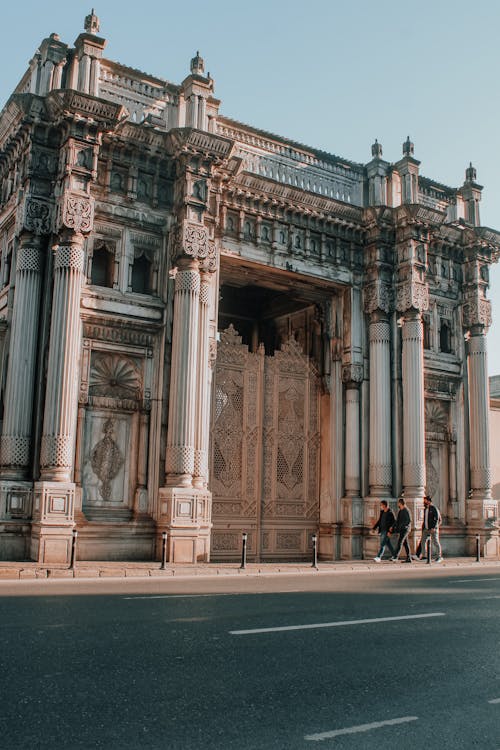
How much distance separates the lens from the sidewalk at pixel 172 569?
570 inches

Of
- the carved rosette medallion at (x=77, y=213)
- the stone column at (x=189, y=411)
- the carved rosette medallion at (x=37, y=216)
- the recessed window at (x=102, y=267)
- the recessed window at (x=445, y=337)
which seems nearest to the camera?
the carved rosette medallion at (x=77, y=213)

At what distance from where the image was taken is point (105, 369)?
1891cm

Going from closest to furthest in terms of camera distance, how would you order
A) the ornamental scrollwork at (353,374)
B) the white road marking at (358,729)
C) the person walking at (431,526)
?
the white road marking at (358,729) → the person walking at (431,526) → the ornamental scrollwork at (353,374)

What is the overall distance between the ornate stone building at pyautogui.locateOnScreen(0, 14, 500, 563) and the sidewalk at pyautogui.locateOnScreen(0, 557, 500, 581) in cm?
101

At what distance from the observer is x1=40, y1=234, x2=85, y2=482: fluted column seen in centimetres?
1684

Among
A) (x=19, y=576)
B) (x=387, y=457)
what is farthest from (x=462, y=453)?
(x=19, y=576)

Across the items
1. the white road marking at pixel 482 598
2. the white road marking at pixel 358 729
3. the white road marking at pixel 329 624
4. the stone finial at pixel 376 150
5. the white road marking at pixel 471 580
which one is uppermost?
the stone finial at pixel 376 150

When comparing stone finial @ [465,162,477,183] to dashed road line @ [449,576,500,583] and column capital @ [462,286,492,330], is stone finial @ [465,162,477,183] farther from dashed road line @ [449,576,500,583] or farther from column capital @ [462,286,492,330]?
dashed road line @ [449,576,500,583]

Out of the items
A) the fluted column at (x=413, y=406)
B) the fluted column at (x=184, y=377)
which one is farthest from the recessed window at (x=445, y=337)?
the fluted column at (x=184, y=377)

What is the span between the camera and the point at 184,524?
17984 millimetres

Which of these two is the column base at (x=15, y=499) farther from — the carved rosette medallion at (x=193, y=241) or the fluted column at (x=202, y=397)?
the carved rosette medallion at (x=193, y=241)

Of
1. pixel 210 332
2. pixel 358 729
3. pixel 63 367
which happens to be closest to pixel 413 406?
pixel 210 332

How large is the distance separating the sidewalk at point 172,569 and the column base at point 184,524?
0.42m

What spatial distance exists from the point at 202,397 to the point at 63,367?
352 cm
